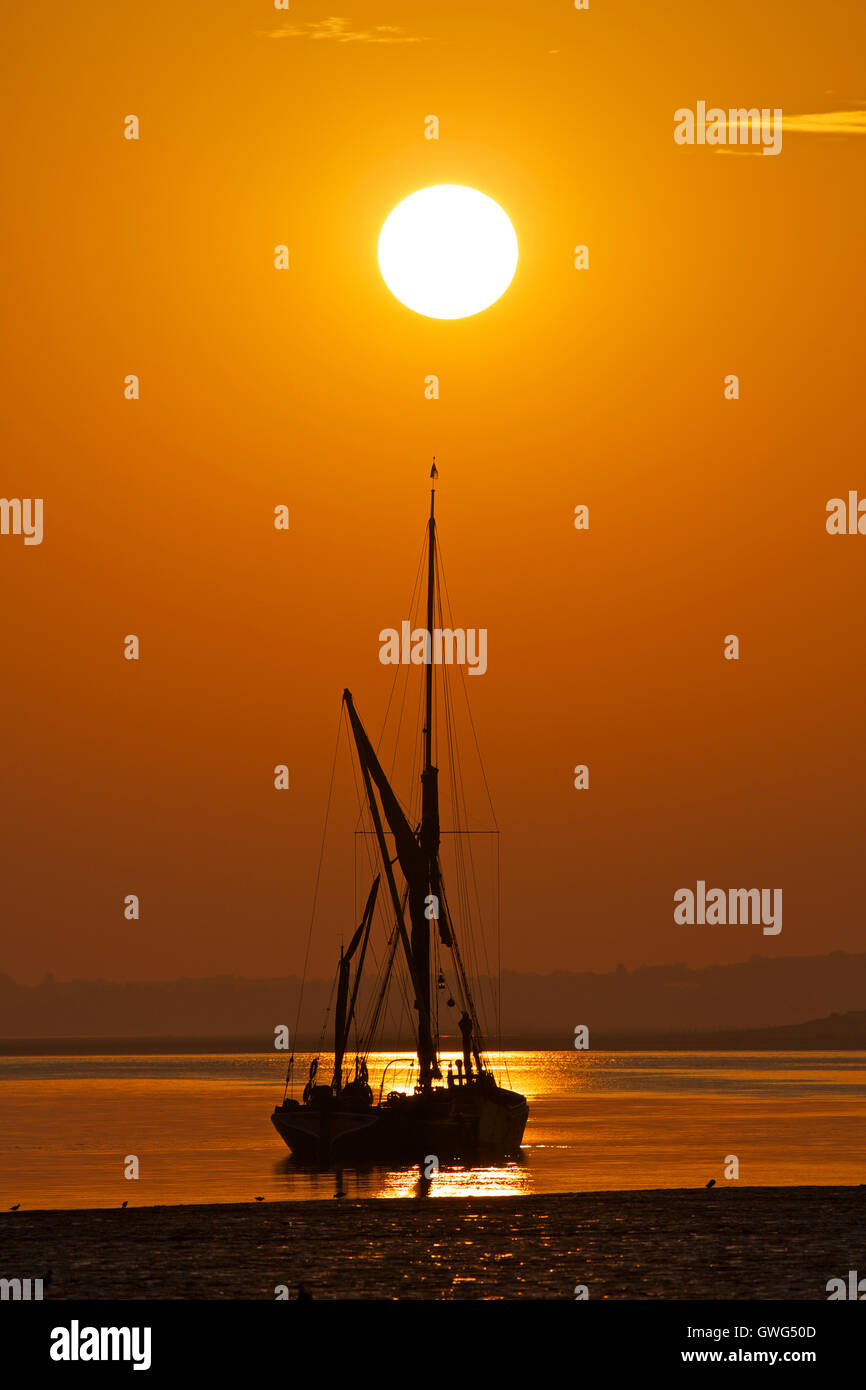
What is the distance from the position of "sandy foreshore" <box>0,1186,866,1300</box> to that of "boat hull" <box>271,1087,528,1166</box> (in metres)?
28.8

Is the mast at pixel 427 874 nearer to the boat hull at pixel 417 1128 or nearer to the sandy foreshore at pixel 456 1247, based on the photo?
the boat hull at pixel 417 1128

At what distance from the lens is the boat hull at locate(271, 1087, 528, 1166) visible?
270ft

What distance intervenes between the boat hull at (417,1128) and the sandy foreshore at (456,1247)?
28.8 m

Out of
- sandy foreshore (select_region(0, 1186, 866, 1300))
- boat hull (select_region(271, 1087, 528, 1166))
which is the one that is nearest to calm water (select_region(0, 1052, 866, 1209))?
boat hull (select_region(271, 1087, 528, 1166))

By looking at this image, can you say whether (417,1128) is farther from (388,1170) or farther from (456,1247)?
(456,1247)

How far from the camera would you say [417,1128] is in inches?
3238

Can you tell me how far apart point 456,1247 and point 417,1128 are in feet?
141

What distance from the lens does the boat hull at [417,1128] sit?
270 ft

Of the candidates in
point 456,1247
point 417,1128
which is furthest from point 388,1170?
point 456,1247

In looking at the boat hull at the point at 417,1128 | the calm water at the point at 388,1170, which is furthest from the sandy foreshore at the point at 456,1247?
the boat hull at the point at 417,1128
